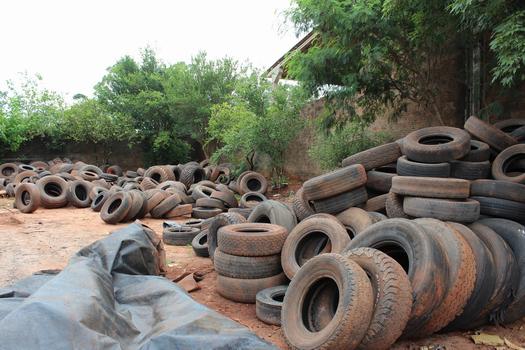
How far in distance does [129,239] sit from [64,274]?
1.51 m

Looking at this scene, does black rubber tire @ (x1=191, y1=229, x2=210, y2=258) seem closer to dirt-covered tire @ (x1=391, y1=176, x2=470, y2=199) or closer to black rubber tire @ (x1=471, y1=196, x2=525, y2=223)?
dirt-covered tire @ (x1=391, y1=176, x2=470, y2=199)

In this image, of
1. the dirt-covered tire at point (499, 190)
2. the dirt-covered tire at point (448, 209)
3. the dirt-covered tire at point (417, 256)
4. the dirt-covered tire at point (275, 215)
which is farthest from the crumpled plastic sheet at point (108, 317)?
the dirt-covered tire at point (499, 190)

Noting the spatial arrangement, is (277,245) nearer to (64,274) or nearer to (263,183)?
Answer: (64,274)

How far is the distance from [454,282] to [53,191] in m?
12.5

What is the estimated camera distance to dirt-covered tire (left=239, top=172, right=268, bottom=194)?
487 inches

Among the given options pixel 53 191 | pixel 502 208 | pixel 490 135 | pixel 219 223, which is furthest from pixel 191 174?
pixel 502 208

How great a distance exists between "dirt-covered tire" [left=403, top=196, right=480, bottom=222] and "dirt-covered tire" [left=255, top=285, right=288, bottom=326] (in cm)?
196

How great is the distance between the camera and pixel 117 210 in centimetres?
904

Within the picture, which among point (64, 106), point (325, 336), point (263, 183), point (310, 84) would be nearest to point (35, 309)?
point (325, 336)

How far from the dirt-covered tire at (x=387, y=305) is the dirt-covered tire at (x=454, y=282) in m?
0.44

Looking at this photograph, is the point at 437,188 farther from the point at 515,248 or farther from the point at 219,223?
the point at 219,223

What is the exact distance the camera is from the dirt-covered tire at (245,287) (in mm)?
4449

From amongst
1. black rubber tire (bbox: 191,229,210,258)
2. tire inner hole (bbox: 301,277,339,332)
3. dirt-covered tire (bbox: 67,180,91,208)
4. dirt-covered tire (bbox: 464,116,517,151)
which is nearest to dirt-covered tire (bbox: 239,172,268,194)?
dirt-covered tire (bbox: 67,180,91,208)

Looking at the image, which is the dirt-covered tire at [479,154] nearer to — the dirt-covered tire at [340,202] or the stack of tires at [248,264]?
the dirt-covered tire at [340,202]
